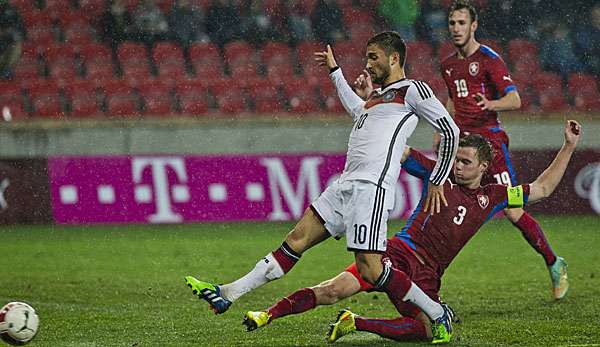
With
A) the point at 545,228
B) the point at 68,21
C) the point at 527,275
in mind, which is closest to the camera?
the point at 527,275

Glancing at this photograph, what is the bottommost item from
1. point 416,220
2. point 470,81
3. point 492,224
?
point 492,224

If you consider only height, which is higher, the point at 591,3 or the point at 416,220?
the point at 591,3

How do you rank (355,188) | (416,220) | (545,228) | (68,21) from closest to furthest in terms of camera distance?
1. (355,188)
2. (416,220)
3. (545,228)
4. (68,21)

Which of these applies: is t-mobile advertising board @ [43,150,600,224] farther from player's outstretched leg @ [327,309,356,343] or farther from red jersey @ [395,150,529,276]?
player's outstretched leg @ [327,309,356,343]

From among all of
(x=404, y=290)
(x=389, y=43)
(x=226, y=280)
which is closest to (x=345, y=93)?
(x=389, y=43)

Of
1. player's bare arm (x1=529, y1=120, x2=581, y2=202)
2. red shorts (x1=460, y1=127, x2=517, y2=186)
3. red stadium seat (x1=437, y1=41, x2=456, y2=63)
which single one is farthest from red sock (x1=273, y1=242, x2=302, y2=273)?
red stadium seat (x1=437, y1=41, x2=456, y2=63)

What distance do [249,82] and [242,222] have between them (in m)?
2.22

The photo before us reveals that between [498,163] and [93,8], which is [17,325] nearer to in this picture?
[498,163]

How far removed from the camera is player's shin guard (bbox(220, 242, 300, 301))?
565cm

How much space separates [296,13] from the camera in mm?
13219

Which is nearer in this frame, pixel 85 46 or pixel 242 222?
pixel 242 222

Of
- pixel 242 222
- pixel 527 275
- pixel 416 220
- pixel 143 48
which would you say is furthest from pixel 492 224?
pixel 416 220

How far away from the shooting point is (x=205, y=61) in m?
13.5

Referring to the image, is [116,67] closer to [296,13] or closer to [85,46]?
[85,46]
